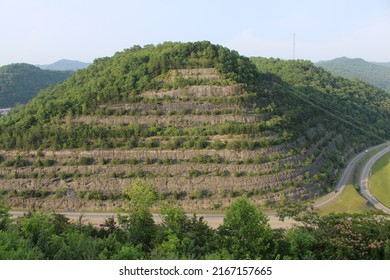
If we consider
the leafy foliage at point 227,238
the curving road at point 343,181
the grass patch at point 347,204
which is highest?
the leafy foliage at point 227,238

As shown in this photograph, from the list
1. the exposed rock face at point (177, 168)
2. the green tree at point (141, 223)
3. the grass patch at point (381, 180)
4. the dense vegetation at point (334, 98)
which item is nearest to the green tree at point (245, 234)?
the green tree at point (141, 223)

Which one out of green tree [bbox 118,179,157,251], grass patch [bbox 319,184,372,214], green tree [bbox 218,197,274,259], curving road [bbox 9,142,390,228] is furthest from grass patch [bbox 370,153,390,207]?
green tree [bbox 118,179,157,251]

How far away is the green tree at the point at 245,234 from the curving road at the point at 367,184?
24518 mm

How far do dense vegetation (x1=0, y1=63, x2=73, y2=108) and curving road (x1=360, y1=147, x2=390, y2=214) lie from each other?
312ft

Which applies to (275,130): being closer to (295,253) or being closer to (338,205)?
(338,205)

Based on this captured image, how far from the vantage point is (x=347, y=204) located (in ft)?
138

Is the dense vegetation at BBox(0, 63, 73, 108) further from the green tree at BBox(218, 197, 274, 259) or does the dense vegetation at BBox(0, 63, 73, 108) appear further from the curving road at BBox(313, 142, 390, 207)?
the green tree at BBox(218, 197, 274, 259)

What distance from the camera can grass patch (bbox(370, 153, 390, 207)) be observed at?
46.4 m

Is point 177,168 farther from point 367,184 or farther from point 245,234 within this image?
point 367,184

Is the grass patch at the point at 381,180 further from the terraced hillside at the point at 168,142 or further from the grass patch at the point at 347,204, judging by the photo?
the terraced hillside at the point at 168,142

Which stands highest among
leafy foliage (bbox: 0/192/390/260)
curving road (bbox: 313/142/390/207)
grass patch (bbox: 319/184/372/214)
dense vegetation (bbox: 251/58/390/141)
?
dense vegetation (bbox: 251/58/390/141)

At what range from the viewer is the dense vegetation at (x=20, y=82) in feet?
364

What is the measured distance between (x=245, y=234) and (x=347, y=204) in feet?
75.8

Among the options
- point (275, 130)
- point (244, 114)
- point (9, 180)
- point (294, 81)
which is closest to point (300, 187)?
point (275, 130)
